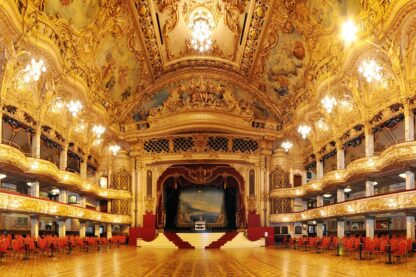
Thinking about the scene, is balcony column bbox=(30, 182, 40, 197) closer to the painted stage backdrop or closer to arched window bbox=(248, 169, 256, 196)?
the painted stage backdrop

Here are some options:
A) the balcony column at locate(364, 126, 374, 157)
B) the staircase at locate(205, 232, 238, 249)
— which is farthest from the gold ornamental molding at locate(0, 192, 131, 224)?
the balcony column at locate(364, 126, 374, 157)

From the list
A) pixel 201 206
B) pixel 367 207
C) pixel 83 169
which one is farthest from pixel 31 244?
pixel 201 206

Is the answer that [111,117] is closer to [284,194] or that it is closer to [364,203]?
[284,194]

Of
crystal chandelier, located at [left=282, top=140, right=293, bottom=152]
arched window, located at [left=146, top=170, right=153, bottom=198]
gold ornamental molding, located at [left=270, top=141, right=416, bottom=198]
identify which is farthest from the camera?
arched window, located at [left=146, top=170, right=153, bottom=198]

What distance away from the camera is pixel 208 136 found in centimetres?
3281

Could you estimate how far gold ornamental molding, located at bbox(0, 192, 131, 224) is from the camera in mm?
19031

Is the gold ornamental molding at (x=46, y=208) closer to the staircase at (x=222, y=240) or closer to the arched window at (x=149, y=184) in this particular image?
the arched window at (x=149, y=184)

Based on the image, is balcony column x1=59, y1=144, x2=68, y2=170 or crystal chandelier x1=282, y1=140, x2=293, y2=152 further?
crystal chandelier x1=282, y1=140, x2=293, y2=152

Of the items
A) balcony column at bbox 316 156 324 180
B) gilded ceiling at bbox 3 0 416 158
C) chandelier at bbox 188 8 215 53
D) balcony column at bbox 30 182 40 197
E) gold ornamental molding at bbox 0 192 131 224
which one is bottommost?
gold ornamental molding at bbox 0 192 131 224

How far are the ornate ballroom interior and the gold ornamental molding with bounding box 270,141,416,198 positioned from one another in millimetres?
103

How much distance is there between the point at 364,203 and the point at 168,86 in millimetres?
17374

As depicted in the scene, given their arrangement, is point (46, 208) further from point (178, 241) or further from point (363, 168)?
point (363, 168)

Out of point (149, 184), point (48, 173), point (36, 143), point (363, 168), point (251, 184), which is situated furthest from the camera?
point (149, 184)

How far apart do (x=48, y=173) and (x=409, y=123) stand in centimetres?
1720
